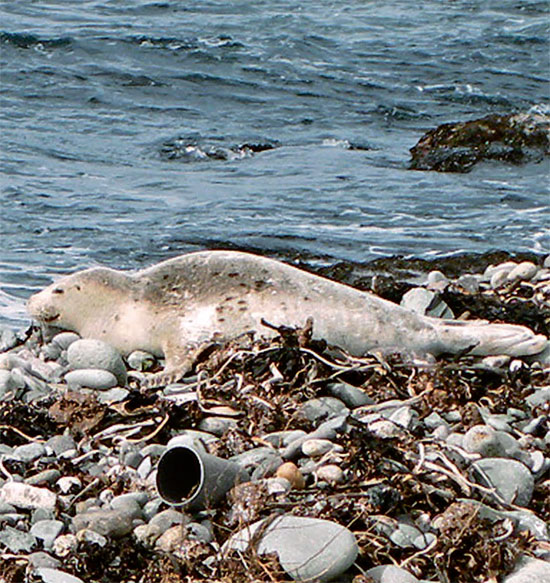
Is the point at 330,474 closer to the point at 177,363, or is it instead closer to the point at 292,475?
the point at 292,475

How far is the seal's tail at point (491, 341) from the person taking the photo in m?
5.63

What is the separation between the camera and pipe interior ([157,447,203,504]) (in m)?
3.99

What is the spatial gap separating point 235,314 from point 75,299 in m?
0.89

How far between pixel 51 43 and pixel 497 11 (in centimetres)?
882

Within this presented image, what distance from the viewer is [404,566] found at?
12.1ft

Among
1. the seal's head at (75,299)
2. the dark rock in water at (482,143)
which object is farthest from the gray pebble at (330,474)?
the dark rock in water at (482,143)

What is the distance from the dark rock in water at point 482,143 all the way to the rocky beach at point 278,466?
281 inches

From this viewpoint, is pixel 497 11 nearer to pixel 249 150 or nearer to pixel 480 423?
pixel 249 150

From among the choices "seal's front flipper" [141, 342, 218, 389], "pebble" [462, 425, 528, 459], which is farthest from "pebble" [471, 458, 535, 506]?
"seal's front flipper" [141, 342, 218, 389]

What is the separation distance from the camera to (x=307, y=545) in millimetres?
3594

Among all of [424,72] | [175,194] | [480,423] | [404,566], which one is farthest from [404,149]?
[404,566]

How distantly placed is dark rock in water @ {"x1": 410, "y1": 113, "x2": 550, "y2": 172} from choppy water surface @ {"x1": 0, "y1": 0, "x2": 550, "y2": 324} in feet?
0.79

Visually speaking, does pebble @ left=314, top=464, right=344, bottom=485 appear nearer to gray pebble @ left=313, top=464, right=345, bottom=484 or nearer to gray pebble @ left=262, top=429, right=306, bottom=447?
gray pebble @ left=313, top=464, right=345, bottom=484

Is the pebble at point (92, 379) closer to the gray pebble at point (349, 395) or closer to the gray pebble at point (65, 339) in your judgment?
the gray pebble at point (65, 339)
